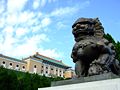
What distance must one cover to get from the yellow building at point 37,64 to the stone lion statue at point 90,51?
45.3 meters

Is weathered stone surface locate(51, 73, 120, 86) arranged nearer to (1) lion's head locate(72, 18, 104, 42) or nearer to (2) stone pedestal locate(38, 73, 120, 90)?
(2) stone pedestal locate(38, 73, 120, 90)

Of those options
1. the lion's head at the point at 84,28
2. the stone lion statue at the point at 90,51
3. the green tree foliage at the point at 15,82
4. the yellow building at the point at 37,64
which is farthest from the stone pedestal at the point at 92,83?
the yellow building at the point at 37,64

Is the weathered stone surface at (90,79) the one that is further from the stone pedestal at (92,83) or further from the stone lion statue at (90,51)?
the stone lion statue at (90,51)

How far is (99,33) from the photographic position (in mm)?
5207

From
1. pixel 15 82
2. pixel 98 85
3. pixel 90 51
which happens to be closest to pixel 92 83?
pixel 98 85

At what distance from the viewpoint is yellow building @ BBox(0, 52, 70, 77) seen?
51.5 m

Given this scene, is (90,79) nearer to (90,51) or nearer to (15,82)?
(90,51)

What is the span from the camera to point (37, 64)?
2254 inches

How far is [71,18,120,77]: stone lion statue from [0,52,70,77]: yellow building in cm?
4526

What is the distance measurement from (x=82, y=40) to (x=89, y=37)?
0.45 feet

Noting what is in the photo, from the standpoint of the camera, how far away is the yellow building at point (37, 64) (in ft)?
169

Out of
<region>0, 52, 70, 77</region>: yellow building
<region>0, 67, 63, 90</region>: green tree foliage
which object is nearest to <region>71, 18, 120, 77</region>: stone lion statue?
<region>0, 67, 63, 90</region>: green tree foliage

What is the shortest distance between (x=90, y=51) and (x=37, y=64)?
5282cm

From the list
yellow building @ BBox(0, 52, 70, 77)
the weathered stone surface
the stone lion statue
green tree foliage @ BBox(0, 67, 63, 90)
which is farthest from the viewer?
yellow building @ BBox(0, 52, 70, 77)
